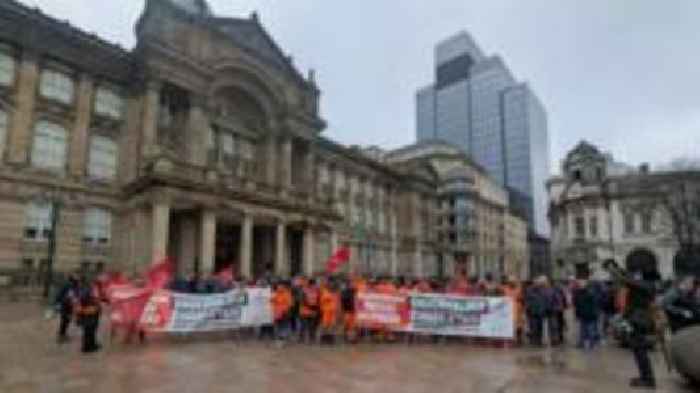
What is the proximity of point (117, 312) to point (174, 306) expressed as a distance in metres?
1.57

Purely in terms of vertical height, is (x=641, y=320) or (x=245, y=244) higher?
(x=245, y=244)

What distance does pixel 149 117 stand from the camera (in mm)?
29328

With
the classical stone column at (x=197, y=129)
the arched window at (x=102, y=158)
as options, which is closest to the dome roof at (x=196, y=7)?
the classical stone column at (x=197, y=129)

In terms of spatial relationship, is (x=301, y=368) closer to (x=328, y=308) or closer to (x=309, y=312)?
(x=309, y=312)

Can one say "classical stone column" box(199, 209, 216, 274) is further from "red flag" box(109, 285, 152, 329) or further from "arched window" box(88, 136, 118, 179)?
"red flag" box(109, 285, 152, 329)

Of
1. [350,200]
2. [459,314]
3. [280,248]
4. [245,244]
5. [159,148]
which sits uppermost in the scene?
[159,148]

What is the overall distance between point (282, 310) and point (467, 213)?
210ft

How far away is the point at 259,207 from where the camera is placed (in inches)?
1219

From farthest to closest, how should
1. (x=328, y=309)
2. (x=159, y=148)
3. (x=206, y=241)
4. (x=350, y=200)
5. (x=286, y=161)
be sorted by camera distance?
(x=350, y=200) → (x=286, y=161) → (x=159, y=148) → (x=206, y=241) → (x=328, y=309)

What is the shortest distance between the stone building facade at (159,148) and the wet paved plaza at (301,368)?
1283 centimetres

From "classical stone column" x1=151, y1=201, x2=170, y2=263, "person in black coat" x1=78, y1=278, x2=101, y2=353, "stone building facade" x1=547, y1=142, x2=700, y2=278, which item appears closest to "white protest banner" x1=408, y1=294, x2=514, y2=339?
"person in black coat" x1=78, y1=278, x2=101, y2=353

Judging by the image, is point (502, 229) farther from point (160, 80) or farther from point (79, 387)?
point (79, 387)

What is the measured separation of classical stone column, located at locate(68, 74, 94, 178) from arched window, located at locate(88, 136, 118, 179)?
49cm

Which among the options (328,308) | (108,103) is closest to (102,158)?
(108,103)
